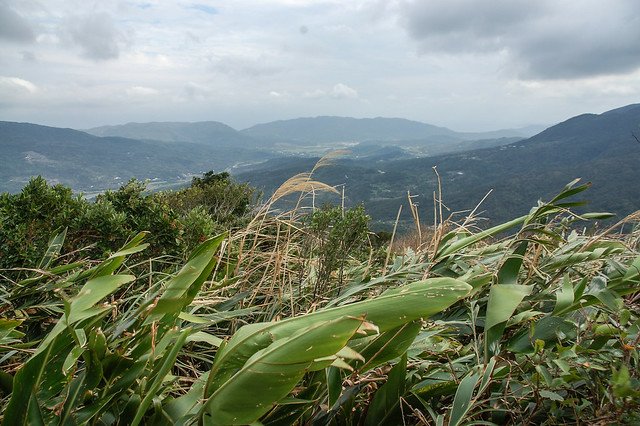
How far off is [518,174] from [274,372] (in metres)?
127

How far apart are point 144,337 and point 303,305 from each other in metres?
0.81

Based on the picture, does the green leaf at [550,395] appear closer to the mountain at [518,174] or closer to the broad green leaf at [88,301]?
the broad green leaf at [88,301]

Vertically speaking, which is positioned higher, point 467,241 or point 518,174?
point 467,241

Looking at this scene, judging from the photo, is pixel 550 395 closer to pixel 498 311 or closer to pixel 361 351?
pixel 498 311

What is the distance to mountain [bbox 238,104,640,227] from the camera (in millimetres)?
81688

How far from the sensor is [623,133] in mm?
158875

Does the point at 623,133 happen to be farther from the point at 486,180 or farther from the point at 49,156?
the point at 49,156

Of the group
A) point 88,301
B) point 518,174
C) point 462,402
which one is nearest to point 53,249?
point 88,301

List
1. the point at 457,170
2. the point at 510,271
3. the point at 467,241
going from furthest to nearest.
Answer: the point at 457,170 → the point at 467,241 → the point at 510,271

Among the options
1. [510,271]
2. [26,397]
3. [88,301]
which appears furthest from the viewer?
[510,271]

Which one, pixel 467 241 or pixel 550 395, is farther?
pixel 467 241

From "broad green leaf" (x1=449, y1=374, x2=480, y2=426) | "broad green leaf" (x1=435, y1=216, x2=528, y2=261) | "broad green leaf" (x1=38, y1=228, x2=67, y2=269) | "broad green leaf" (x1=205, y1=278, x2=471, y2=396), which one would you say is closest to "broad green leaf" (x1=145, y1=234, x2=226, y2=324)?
"broad green leaf" (x1=205, y1=278, x2=471, y2=396)

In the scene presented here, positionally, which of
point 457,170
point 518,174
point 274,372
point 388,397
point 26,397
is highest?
point 274,372

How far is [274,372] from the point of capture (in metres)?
0.74
